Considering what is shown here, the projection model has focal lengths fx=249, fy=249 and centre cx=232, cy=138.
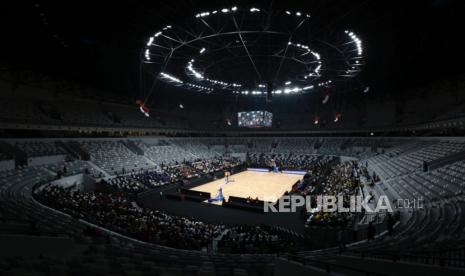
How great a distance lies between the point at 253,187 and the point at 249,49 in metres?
17.1

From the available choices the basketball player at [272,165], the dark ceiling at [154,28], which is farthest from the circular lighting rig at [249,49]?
the basketball player at [272,165]

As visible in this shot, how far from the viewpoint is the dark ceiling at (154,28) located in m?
14.8

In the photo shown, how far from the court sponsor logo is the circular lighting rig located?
1105 cm

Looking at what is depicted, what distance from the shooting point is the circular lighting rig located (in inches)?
663

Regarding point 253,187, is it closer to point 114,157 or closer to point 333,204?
point 333,204

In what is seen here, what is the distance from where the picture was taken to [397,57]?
23.8 meters

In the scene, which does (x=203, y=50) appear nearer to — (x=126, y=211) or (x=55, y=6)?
(x=55, y=6)

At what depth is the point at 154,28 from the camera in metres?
17.3

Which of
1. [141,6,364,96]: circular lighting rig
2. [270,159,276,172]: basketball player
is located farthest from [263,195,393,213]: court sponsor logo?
[270,159,276,172]: basketball player

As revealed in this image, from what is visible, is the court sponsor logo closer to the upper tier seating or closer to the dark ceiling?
the dark ceiling

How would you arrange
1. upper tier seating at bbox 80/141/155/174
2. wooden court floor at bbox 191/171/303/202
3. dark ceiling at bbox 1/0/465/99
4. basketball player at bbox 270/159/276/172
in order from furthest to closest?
basketball player at bbox 270/159/276/172, upper tier seating at bbox 80/141/155/174, wooden court floor at bbox 191/171/303/202, dark ceiling at bbox 1/0/465/99

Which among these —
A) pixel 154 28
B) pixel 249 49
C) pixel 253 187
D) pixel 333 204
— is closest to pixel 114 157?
pixel 253 187

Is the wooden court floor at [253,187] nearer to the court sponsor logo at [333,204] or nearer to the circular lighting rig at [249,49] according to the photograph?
the court sponsor logo at [333,204]

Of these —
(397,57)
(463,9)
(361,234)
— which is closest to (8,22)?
(361,234)
